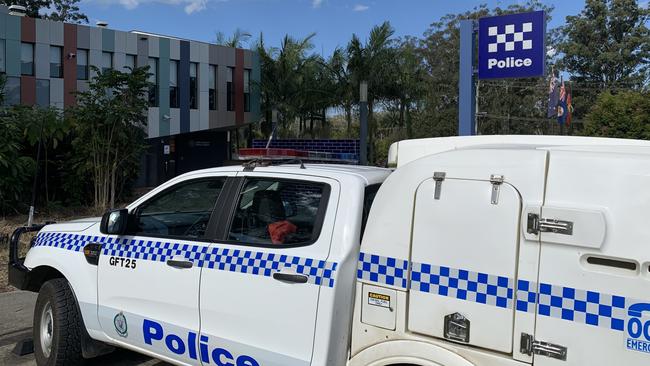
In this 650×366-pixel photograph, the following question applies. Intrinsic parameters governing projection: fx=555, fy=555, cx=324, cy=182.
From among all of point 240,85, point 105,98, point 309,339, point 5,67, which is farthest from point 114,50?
point 309,339

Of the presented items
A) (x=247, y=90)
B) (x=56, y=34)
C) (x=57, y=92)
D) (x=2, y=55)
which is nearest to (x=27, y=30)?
(x=56, y=34)

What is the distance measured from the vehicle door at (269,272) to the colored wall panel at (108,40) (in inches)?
995

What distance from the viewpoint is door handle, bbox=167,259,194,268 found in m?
3.53

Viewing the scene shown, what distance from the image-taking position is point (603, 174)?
2.22 meters

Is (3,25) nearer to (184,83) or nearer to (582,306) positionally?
(184,83)

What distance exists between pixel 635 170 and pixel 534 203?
15.6 inches

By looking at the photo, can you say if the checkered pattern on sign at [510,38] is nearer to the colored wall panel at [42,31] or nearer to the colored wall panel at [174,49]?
the colored wall panel at [42,31]

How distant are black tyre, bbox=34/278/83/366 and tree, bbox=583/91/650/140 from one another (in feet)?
58.0

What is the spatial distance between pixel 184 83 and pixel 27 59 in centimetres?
729

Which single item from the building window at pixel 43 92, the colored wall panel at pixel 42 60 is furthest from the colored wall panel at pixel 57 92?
the colored wall panel at pixel 42 60

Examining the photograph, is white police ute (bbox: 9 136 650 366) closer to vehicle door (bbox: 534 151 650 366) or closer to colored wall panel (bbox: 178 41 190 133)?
vehicle door (bbox: 534 151 650 366)

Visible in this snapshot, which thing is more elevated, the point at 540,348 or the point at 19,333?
the point at 540,348

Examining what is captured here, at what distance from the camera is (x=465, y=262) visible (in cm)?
252

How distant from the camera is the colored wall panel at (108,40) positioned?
26.0m
